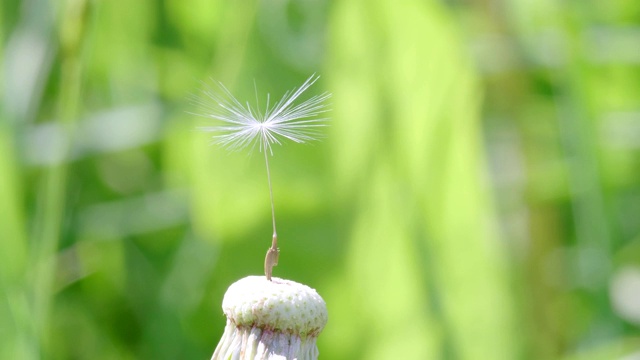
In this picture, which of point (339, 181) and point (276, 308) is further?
point (339, 181)

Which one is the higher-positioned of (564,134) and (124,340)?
(564,134)

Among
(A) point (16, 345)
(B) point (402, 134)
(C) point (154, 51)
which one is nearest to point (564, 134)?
(B) point (402, 134)

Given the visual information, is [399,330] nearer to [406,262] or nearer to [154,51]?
[406,262]

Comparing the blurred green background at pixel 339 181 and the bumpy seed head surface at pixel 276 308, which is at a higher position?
the blurred green background at pixel 339 181

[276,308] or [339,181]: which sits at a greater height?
[339,181]

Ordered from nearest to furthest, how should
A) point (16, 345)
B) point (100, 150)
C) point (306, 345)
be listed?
1. point (306, 345)
2. point (16, 345)
3. point (100, 150)

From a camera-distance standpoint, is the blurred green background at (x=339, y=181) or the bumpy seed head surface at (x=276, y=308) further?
the blurred green background at (x=339, y=181)
